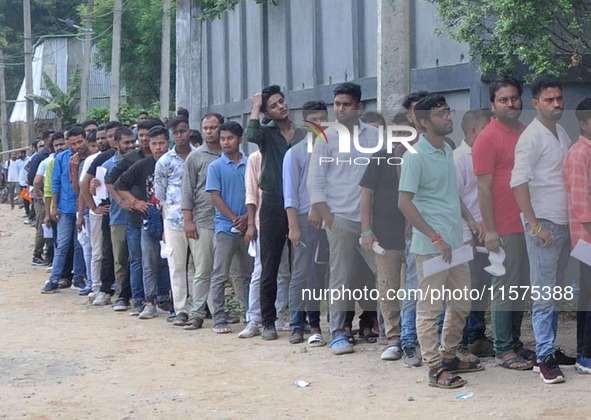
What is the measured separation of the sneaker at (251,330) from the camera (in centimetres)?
1084

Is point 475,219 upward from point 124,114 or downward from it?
downward

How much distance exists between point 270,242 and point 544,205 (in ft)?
9.75

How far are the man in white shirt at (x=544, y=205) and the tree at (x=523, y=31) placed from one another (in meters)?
1.29

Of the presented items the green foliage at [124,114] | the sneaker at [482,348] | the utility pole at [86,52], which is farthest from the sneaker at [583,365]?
the utility pole at [86,52]

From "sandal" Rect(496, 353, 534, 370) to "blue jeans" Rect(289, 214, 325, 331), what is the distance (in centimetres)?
206

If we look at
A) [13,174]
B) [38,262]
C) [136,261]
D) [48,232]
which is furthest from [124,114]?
[136,261]

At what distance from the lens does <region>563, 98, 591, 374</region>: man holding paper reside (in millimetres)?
8180

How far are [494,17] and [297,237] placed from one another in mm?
2619

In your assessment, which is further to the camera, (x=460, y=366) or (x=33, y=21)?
(x=33, y=21)

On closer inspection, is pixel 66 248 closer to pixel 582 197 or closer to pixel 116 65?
pixel 582 197

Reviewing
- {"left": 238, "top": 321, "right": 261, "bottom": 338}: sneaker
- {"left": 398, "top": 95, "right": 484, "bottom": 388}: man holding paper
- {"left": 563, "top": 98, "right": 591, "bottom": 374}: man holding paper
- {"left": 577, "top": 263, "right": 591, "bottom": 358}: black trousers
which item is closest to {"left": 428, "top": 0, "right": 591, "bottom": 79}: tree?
{"left": 563, "top": 98, "right": 591, "bottom": 374}: man holding paper

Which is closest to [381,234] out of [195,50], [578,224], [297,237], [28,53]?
[297,237]

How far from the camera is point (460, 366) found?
868 cm

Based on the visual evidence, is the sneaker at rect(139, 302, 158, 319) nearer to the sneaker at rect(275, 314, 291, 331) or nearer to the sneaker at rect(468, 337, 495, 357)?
the sneaker at rect(275, 314, 291, 331)
